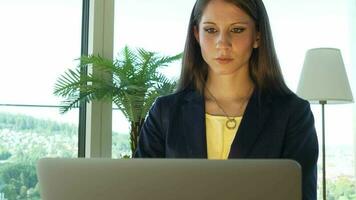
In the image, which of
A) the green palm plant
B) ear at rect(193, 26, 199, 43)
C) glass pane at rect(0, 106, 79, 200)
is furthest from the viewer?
glass pane at rect(0, 106, 79, 200)

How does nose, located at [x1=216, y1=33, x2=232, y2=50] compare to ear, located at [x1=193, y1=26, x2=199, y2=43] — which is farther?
ear, located at [x1=193, y1=26, x2=199, y2=43]

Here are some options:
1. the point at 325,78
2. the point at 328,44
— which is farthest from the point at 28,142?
the point at 328,44

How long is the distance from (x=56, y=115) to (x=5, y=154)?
437 millimetres

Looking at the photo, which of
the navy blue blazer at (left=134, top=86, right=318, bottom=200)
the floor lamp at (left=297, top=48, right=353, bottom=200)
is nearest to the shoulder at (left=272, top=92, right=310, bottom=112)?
the navy blue blazer at (left=134, top=86, right=318, bottom=200)

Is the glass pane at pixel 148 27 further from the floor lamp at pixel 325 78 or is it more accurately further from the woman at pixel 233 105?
the woman at pixel 233 105

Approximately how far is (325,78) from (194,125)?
1.88 meters

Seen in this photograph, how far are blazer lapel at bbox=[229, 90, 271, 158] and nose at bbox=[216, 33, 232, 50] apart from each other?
170 mm

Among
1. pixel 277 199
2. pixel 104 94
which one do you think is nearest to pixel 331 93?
pixel 104 94

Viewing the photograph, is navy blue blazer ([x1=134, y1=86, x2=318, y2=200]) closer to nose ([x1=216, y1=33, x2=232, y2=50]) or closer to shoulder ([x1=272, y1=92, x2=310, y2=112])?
shoulder ([x1=272, y1=92, x2=310, y2=112])

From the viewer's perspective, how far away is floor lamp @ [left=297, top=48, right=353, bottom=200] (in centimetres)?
292

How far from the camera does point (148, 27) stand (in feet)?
11.6

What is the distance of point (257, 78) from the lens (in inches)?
53.1

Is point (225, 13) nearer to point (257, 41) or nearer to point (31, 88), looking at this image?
point (257, 41)

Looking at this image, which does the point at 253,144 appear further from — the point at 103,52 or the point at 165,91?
the point at 103,52
